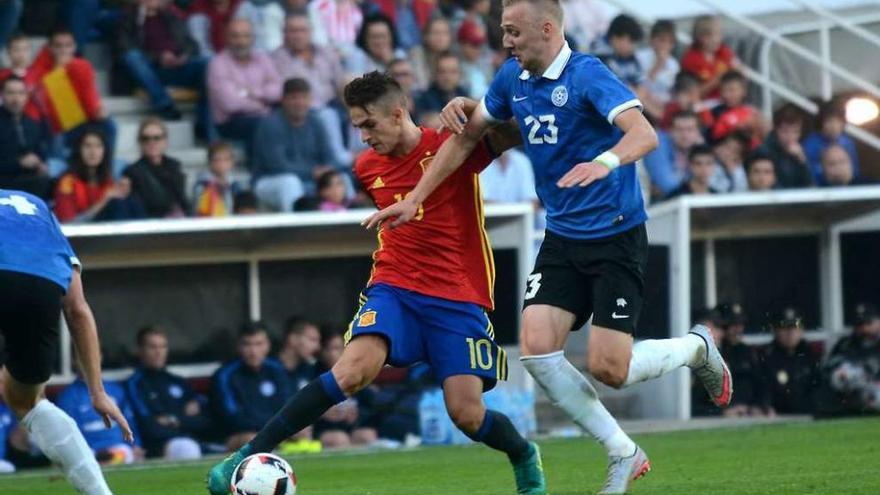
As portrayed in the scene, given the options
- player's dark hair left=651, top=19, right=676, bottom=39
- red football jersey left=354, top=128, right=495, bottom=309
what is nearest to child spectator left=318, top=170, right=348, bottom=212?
player's dark hair left=651, top=19, right=676, bottom=39

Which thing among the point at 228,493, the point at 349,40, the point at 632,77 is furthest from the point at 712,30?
the point at 228,493

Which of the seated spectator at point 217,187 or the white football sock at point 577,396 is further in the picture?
the seated spectator at point 217,187

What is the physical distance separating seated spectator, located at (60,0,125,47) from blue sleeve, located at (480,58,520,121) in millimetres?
7989

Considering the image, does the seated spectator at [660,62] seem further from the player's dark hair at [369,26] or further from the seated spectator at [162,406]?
the seated spectator at [162,406]

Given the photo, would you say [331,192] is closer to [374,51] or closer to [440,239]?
[374,51]

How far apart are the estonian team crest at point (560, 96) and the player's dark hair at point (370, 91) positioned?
78 centimetres

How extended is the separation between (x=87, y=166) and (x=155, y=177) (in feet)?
1.84

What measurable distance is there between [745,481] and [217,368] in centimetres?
670

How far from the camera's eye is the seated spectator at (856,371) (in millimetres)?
15258

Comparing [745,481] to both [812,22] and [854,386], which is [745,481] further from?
[812,22]

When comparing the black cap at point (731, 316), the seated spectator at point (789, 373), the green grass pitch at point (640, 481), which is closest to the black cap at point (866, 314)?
the seated spectator at point (789, 373)

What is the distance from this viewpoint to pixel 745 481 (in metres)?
9.17

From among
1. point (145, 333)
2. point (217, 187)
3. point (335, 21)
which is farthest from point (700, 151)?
point (145, 333)

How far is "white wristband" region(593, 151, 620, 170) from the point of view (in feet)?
24.9
